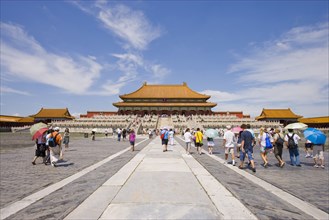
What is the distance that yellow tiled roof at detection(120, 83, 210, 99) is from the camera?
72606mm

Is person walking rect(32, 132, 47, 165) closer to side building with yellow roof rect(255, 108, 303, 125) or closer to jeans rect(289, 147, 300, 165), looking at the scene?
jeans rect(289, 147, 300, 165)

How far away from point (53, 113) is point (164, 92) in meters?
32.7

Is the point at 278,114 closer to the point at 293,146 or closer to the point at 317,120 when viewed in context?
the point at 317,120

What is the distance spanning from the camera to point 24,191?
5.76 m

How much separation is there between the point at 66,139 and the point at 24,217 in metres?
13.1

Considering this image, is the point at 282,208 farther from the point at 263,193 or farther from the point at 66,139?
the point at 66,139

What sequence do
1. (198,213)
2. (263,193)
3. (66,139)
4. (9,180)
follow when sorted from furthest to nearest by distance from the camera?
(66,139), (9,180), (263,193), (198,213)

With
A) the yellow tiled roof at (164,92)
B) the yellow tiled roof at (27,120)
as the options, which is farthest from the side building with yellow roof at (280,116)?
the yellow tiled roof at (27,120)

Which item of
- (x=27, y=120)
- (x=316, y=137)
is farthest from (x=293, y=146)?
(x=27, y=120)

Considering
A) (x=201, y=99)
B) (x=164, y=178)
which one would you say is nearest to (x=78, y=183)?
(x=164, y=178)

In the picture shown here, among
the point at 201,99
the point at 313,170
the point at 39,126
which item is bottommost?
the point at 313,170

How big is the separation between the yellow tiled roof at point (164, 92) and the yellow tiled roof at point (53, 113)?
16.4 meters

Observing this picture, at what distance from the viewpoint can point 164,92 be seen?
75.9 m

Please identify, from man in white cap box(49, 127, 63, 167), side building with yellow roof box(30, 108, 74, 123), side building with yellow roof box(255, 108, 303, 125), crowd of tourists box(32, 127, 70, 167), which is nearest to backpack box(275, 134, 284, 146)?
crowd of tourists box(32, 127, 70, 167)
